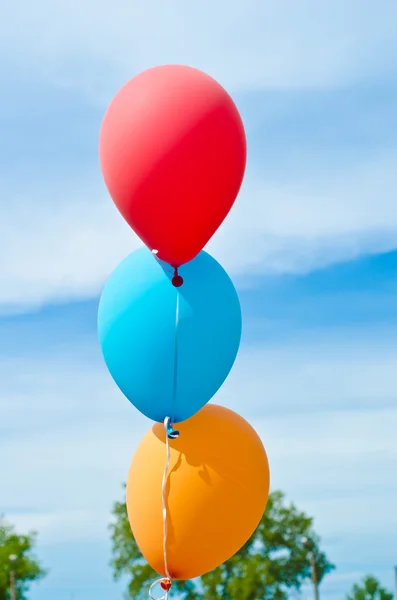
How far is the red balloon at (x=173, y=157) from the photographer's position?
6.09 metres

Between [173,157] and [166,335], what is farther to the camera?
[166,335]

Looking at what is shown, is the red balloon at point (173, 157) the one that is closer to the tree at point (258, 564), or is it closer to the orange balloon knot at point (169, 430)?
the orange balloon knot at point (169, 430)

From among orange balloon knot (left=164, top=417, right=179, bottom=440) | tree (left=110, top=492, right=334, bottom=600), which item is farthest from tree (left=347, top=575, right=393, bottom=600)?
orange balloon knot (left=164, top=417, right=179, bottom=440)

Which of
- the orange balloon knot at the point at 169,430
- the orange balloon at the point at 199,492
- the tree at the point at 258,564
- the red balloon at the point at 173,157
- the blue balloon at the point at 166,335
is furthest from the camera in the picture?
the tree at the point at 258,564

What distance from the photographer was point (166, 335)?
20.8ft

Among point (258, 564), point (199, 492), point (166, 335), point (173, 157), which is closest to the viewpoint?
point (173, 157)

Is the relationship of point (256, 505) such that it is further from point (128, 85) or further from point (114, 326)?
point (128, 85)

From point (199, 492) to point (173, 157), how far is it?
219 centimetres

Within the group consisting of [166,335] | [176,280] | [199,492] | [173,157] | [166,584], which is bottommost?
[166,584]

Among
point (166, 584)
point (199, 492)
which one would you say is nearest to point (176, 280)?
point (199, 492)

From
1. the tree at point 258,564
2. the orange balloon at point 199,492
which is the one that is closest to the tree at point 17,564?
the tree at point 258,564

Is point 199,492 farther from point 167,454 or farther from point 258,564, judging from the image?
point 258,564

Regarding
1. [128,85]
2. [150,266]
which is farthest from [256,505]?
[128,85]

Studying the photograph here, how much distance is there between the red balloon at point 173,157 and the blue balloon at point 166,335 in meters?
0.23
